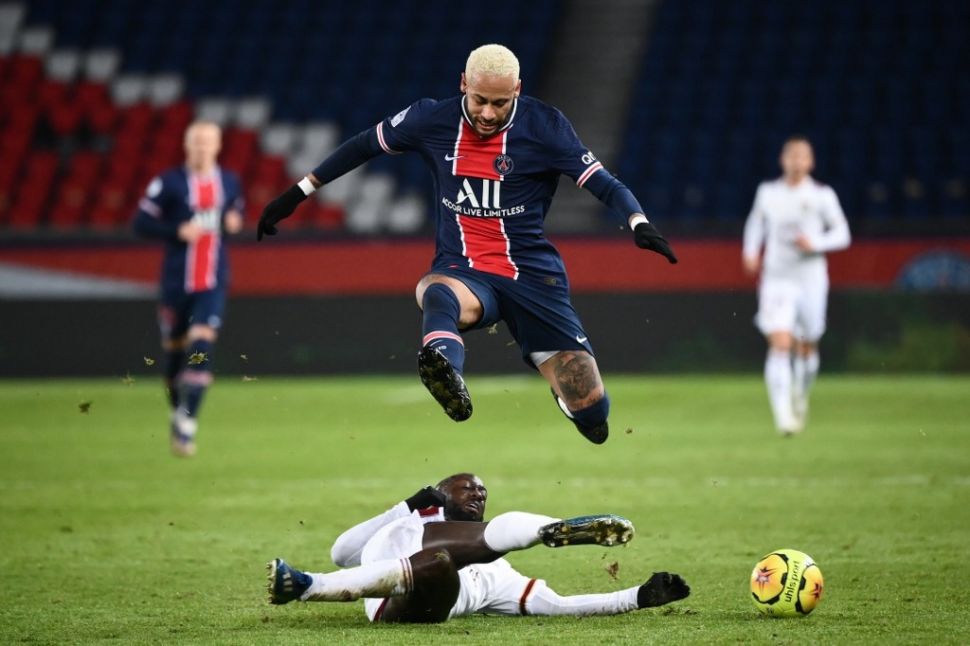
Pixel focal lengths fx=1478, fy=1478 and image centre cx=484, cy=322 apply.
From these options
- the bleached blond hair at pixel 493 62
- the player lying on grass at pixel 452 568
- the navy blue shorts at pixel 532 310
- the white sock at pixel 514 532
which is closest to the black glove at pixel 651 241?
the navy blue shorts at pixel 532 310

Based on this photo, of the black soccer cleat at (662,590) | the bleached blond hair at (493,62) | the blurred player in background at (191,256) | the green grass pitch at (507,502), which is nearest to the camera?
the black soccer cleat at (662,590)

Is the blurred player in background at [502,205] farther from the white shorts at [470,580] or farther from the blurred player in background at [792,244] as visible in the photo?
the blurred player in background at [792,244]

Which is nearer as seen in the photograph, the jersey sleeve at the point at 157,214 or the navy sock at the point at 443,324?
the navy sock at the point at 443,324

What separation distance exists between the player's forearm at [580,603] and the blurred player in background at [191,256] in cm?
600

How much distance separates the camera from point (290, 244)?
60.3 feet

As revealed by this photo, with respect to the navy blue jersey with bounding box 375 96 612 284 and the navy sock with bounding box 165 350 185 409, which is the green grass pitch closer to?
the navy sock with bounding box 165 350 185 409

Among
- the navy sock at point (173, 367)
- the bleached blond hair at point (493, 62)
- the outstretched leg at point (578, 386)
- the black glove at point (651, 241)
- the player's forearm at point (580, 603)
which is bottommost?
the player's forearm at point (580, 603)

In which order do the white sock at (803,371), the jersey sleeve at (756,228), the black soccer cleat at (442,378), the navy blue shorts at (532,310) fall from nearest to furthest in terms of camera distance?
the black soccer cleat at (442,378)
the navy blue shorts at (532,310)
the jersey sleeve at (756,228)
the white sock at (803,371)

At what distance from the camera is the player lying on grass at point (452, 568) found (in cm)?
515

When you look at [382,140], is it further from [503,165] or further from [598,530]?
[598,530]

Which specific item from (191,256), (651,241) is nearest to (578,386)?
(651,241)

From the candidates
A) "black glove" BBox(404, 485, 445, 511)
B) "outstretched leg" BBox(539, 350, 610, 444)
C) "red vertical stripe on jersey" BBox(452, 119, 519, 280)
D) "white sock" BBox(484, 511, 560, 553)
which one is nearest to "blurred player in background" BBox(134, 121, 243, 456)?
"red vertical stripe on jersey" BBox(452, 119, 519, 280)

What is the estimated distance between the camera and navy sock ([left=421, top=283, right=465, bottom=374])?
5.84m

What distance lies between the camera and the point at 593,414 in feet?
21.8
